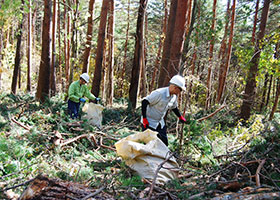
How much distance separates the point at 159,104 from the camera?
555 centimetres

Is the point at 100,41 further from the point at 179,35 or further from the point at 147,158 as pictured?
the point at 147,158

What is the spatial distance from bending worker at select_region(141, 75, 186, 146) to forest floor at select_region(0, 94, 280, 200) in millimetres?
611

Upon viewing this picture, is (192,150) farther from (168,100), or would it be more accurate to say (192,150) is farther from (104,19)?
(104,19)

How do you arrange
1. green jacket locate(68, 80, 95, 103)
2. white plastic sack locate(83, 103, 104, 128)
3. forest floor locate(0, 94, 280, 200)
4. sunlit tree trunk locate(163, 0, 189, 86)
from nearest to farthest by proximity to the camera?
forest floor locate(0, 94, 280, 200) → sunlit tree trunk locate(163, 0, 189, 86) → white plastic sack locate(83, 103, 104, 128) → green jacket locate(68, 80, 95, 103)

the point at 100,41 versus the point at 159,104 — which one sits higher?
the point at 100,41

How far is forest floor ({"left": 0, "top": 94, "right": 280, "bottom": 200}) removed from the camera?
3.14 metres

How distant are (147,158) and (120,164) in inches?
22.7

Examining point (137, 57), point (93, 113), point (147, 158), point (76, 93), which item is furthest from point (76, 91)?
point (137, 57)

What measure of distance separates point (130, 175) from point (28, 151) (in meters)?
1.99

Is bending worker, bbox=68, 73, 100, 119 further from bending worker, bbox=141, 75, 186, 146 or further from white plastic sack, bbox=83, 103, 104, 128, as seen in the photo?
bending worker, bbox=141, 75, 186, 146

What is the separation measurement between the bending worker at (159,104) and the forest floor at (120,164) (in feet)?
2.00

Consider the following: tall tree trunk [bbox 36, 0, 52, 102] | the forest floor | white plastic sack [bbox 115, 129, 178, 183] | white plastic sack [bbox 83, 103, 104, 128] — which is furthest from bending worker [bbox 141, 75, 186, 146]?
tall tree trunk [bbox 36, 0, 52, 102]

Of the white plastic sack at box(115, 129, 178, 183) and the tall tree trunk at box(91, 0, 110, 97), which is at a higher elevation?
the tall tree trunk at box(91, 0, 110, 97)

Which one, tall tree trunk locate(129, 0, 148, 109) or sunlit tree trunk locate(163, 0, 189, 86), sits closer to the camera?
sunlit tree trunk locate(163, 0, 189, 86)
